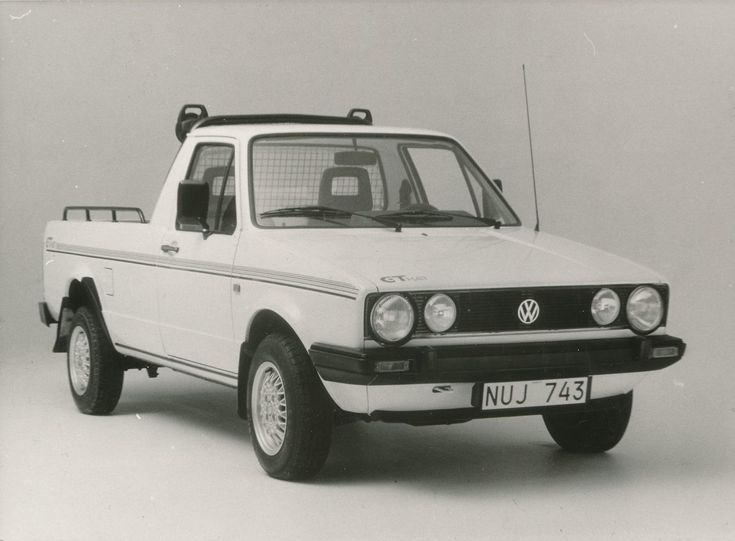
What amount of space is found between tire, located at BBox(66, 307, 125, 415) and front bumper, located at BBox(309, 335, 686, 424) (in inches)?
126

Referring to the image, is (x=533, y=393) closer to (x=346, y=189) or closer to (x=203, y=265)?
(x=346, y=189)

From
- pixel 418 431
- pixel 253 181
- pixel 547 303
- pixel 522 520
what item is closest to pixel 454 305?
pixel 547 303

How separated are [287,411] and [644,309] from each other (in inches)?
82.3

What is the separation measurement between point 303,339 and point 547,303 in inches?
53.1

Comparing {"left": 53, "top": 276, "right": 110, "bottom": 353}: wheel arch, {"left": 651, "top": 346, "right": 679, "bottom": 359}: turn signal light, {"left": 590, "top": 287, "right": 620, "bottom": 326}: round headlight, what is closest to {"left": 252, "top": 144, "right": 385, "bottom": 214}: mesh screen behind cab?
{"left": 590, "top": 287, "right": 620, "bottom": 326}: round headlight

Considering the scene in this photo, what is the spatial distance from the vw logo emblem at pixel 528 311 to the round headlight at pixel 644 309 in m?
0.61

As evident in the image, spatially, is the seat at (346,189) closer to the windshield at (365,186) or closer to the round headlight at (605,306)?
the windshield at (365,186)

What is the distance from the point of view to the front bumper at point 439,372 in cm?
743

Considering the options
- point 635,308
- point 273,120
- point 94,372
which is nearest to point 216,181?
point 273,120

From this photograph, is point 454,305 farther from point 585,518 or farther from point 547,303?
point 585,518

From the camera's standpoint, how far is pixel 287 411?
7938 mm

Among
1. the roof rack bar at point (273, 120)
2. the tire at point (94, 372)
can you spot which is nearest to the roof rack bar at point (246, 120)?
the roof rack bar at point (273, 120)

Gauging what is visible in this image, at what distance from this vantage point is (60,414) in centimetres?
1057

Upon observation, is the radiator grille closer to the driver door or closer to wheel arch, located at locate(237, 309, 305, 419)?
wheel arch, located at locate(237, 309, 305, 419)
